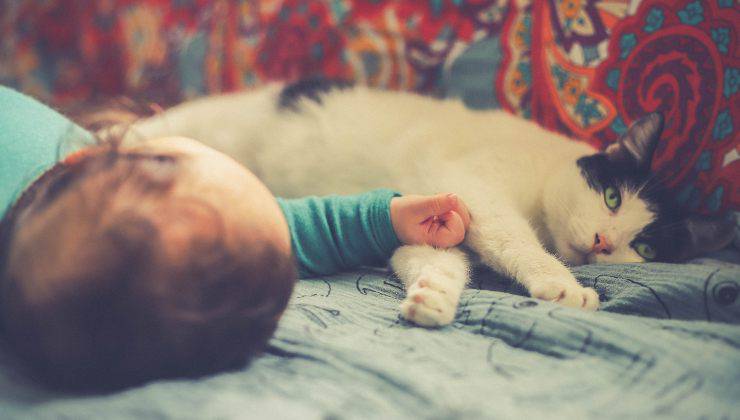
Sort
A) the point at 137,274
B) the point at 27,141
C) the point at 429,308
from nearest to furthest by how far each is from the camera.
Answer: the point at 137,274, the point at 429,308, the point at 27,141

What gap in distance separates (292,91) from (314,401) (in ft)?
3.30

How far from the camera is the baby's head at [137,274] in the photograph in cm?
50

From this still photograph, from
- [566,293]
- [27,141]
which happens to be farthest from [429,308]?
[27,141]

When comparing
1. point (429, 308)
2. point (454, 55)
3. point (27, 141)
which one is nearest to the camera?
point (429, 308)

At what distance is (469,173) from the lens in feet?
3.65

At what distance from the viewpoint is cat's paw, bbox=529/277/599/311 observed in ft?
2.38

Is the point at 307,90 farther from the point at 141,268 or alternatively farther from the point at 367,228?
the point at 141,268

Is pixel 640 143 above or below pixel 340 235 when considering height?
above

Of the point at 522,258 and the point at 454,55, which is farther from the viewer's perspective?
the point at 454,55

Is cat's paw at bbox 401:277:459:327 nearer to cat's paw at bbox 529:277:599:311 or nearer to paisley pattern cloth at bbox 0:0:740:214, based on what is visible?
cat's paw at bbox 529:277:599:311

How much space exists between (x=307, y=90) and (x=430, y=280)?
2.56ft

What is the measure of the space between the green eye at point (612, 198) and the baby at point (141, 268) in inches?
26.5

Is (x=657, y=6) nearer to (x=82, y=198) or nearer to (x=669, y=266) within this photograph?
(x=669, y=266)

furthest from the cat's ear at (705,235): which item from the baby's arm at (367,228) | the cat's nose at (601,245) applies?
the baby's arm at (367,228)
